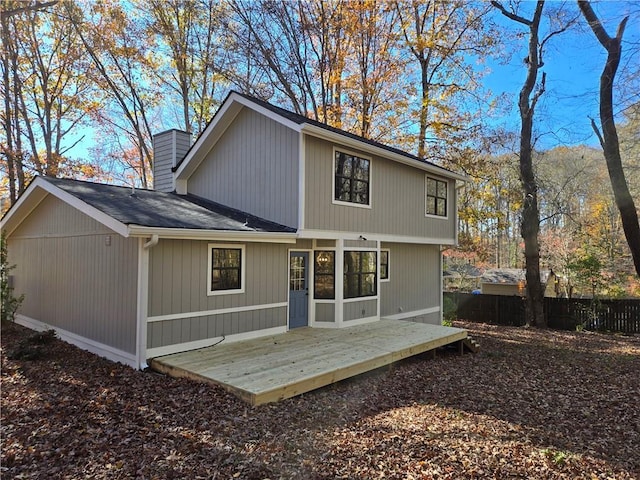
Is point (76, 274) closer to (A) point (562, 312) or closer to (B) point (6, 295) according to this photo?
(B) point (6, 295)

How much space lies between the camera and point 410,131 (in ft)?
58.4

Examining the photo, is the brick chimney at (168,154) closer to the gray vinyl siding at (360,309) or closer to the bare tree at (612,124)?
the gray vinyl siding at (360,309)

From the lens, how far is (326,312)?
31.8 ft

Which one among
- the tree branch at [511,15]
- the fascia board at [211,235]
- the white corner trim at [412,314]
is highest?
the tree branch at [511,15]

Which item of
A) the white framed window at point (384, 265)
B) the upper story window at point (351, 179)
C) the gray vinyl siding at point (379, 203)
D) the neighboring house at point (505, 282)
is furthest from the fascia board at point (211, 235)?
the neighboring house at point (505, 282)

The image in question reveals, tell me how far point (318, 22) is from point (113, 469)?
18054 millimetres

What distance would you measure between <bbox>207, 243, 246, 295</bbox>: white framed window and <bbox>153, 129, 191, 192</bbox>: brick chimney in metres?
4.79

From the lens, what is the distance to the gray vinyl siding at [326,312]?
31.7ft

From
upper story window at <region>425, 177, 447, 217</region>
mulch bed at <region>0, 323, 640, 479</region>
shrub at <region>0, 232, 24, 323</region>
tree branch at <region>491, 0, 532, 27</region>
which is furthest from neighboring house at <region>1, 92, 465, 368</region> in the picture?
tree branch at <region>491, 0, 532, 27</region>

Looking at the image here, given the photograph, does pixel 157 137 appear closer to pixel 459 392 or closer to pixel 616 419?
pixel 459 392

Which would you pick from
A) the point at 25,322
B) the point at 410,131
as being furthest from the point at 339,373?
the point at 410,131

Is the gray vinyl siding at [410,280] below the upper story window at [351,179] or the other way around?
below

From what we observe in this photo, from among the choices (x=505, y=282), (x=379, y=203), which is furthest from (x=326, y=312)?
(x=505, y=282)

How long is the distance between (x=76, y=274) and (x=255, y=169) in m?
4.49
